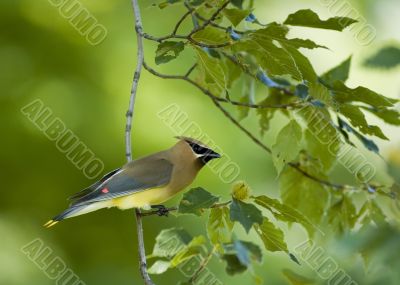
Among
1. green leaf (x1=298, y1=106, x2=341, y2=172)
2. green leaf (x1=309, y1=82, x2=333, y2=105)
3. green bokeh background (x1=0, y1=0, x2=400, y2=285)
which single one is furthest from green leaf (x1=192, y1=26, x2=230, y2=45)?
green bokeh background (x1=0, y1=0, x2=400, y2=285)

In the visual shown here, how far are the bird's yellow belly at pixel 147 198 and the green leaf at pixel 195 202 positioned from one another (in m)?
0.56

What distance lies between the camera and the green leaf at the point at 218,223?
1545 millimetres

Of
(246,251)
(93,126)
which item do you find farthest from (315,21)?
(93,126)

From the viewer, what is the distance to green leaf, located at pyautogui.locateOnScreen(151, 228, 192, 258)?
5.12 feet

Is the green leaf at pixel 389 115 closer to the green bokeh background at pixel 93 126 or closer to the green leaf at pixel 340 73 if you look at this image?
the green leaf at pixel 340 73

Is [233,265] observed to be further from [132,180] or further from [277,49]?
[132,180]

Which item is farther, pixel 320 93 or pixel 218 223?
pixel 320 93

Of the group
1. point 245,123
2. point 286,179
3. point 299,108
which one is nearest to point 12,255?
point 245,123

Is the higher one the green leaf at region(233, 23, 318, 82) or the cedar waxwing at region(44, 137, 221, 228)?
the green leaf at region(233, 23, 318, 82)

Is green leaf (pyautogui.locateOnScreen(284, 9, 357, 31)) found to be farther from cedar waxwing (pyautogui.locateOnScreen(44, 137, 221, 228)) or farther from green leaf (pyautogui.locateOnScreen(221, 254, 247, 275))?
green leaf (pyautogui.locateOnScreen(221, 254, 247, 275))

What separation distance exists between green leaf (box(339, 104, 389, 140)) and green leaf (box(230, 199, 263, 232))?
52cm

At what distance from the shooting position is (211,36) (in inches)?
69.2

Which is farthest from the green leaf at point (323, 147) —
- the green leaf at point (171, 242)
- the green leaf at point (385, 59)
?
the green leaf at point (385, 59)

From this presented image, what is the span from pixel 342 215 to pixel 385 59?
1088mm
